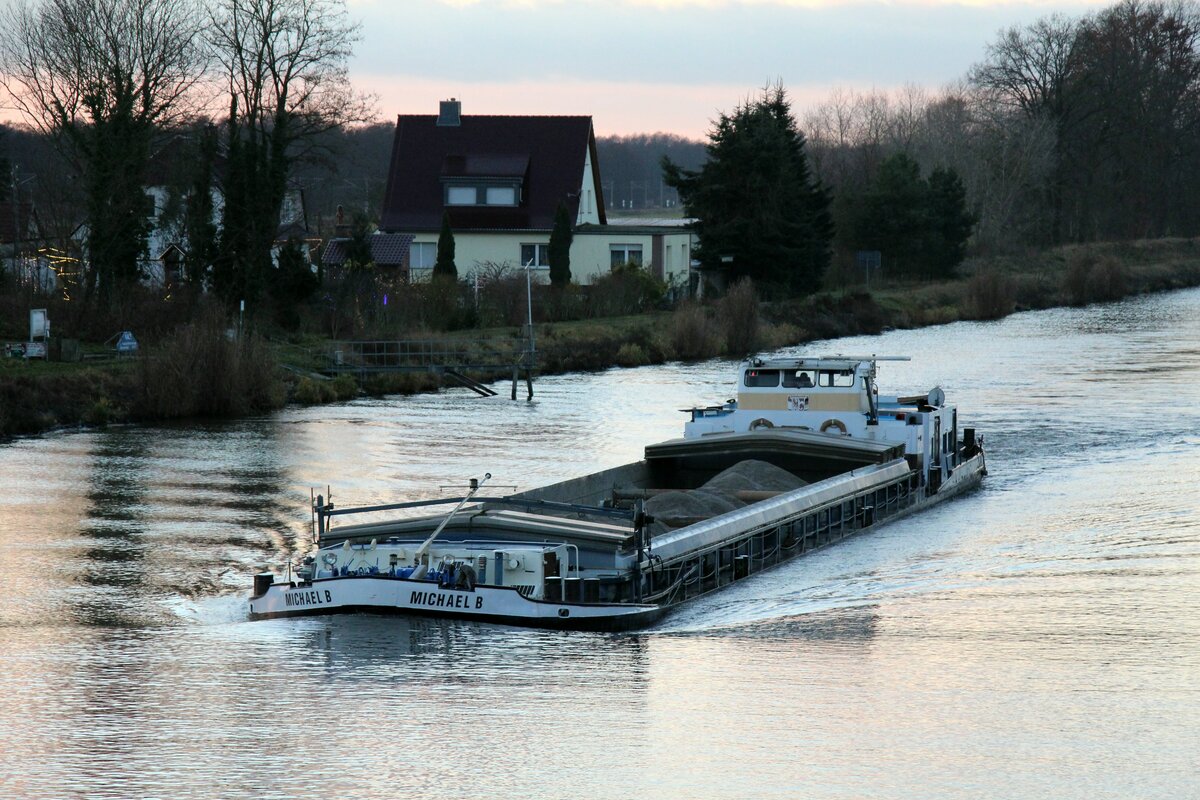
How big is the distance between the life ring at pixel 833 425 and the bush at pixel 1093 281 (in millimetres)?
60198

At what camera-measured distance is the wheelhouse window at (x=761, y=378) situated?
97.4 ft

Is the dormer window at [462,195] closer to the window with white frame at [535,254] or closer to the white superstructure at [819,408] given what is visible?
the window with white frame at [535,254]

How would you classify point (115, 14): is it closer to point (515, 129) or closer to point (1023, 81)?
point (515, 129)

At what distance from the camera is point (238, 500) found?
93.6ft

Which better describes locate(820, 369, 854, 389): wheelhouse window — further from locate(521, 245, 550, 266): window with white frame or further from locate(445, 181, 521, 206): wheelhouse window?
locate(445, 181, 521, 206): wheelhouse window

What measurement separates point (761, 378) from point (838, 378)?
1.46m

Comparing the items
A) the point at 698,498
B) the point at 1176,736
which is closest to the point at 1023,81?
the point at 698,498

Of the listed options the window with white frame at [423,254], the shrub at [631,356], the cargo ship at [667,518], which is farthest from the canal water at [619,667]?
the window with white frame at [423,254]

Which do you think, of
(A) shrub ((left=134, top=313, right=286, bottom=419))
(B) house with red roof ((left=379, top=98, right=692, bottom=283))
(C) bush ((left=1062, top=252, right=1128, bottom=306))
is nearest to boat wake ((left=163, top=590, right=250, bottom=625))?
(A) shrub ((left=134, top=313, right=286, bottom=419))

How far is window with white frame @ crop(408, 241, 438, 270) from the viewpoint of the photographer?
7325 centimetres

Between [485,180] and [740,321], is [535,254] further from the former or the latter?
[740,321]

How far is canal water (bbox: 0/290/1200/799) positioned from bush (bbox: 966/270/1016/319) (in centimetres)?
4586

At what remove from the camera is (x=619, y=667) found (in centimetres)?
1642

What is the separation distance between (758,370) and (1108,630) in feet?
40.1
